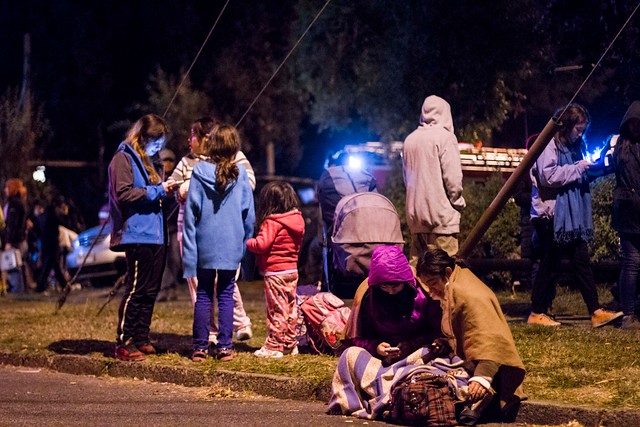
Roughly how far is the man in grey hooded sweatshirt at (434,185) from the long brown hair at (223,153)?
64.8 inches

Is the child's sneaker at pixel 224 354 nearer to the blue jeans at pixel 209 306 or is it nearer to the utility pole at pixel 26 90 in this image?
the blue jeans at pixel 209 306

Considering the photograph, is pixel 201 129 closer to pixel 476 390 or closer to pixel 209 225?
pixel 209 225

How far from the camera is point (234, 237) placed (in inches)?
371

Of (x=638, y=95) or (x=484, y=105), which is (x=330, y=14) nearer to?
(x=484, y=105)

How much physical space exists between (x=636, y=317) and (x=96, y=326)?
539cm

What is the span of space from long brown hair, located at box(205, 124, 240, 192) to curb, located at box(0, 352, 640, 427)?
1507 mm

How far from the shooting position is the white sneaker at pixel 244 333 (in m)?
10.8

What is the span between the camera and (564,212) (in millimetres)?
10617

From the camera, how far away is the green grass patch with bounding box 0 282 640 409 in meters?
7.67

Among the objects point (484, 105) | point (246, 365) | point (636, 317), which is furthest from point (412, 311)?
point (484, 105)

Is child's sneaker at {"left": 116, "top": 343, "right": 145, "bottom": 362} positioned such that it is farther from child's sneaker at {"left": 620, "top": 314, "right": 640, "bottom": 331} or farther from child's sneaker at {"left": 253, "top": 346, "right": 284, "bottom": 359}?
child's sneaker at {"left": 620, "top": 314, "right": 640, "bottom": 331}

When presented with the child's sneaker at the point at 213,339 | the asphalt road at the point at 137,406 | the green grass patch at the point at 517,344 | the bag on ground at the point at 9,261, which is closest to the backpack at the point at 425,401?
the asphalt road at the point at 137,406

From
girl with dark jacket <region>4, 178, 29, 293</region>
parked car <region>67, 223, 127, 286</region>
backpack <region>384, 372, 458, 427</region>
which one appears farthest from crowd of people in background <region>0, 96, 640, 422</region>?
parked car <region>67, 223, 127, 286</region>

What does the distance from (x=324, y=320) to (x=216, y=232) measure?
3.60 feet
